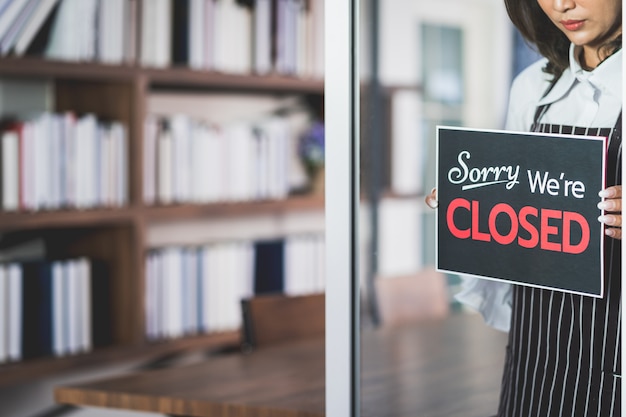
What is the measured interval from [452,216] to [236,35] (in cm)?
202

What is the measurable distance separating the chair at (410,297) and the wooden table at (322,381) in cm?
24

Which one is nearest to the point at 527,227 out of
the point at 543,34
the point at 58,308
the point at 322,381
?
the point at 543,34

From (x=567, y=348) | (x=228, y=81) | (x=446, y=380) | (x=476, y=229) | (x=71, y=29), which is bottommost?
(x=446, y=380)

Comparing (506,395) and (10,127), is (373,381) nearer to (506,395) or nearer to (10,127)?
(506,395)

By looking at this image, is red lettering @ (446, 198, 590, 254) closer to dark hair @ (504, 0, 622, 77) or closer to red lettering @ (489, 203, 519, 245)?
red lettering @ (489, 203, 519, 245)

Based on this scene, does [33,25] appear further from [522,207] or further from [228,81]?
[522,207]

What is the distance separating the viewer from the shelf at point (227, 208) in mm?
2889

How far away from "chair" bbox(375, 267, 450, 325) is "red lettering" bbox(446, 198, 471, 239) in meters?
1.27

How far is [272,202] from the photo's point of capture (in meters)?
3.17

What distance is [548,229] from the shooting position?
1074 millimetres

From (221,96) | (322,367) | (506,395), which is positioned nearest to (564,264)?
(506,395)

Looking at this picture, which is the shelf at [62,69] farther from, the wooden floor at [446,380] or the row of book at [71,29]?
the wooden floor at [446,380]

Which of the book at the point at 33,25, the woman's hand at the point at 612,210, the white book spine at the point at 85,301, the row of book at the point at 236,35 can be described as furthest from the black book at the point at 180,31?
the woman's hand at the point at 612,210

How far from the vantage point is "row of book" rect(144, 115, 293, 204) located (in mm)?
2924
